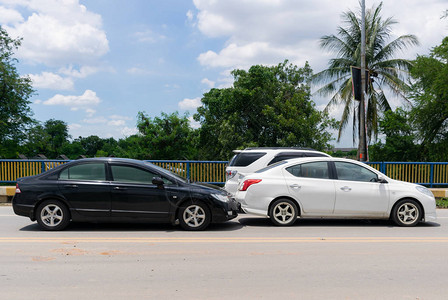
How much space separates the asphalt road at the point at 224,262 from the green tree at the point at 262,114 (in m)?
19.3

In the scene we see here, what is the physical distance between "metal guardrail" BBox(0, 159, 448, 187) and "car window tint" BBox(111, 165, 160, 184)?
244 inches

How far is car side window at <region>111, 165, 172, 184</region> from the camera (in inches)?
303

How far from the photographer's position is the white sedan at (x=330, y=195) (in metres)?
8.23

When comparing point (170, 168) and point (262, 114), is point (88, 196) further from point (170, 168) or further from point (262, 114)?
point (262, 114)

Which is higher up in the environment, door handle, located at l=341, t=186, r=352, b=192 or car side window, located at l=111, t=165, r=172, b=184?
car side window, located at l=111, t=165, r=172, b=184

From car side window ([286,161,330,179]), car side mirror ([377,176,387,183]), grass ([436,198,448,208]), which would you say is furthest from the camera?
grass ([436,198,448,208])

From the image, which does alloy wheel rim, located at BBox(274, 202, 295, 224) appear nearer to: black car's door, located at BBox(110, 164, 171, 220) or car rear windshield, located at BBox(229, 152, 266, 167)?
car rear windshield, located at BBox(229, 152, 266, 167)

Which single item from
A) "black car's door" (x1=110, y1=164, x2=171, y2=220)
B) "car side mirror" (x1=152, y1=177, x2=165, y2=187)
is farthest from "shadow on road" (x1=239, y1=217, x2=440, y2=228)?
"car side mirror" (x1=152, y1=177, x2=165, y2=187)

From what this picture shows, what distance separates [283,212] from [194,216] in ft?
6.54

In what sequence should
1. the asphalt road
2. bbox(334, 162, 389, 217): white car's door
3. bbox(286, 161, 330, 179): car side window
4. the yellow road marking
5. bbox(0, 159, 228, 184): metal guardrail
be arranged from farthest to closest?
Answer: bbox(0, 159, 228, 184): metal guardrail, bbox(286, 161, 330, 179): car side window, bbox(334, 162, 389, 217): white car's door, the yellow road marking, the asphalt road

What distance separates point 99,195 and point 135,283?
3.39 metres

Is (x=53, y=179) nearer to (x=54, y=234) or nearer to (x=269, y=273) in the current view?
(x=54, y=234)

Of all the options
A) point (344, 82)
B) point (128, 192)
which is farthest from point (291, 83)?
point (128, 192)

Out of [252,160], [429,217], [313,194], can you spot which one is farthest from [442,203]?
[252,160]
